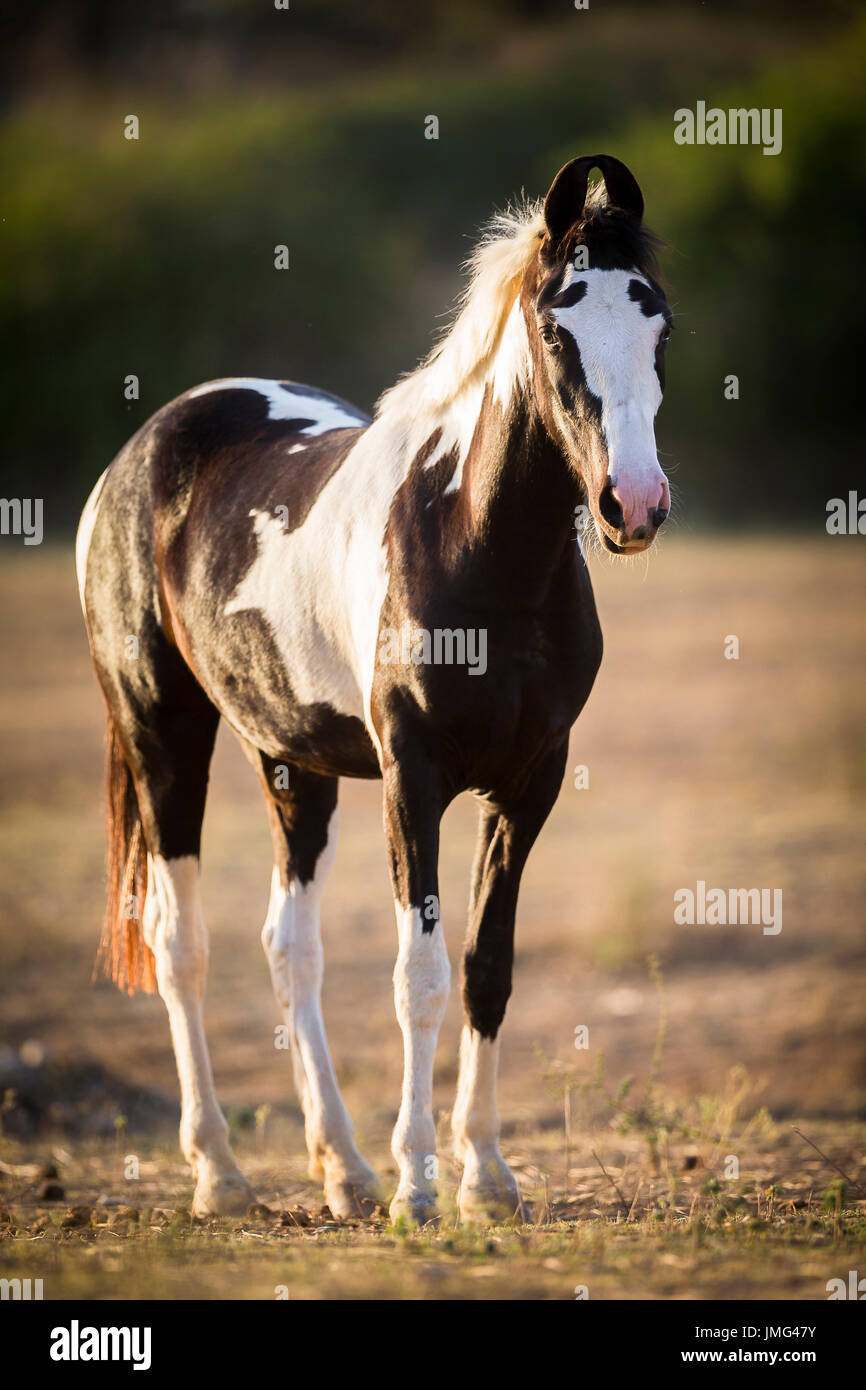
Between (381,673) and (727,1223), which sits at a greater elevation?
(381,673)

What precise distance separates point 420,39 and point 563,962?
124 ft

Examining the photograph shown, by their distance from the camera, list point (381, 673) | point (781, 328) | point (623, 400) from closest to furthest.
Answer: point (623, 400) < point (381, 673) < point (781, 328)

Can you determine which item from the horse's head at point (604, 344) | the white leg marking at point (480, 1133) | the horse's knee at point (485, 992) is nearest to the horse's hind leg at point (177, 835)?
the white leg marking at point (480, 1133)

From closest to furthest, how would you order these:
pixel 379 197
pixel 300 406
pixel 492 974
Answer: pixel 492 974 → pixel 300 406 → pixel 379 197

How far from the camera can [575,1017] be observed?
9.20 meters

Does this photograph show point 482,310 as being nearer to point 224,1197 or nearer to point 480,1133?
point 480,1133

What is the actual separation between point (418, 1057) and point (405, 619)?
4.12ft

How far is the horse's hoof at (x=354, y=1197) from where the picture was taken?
4.78 meters

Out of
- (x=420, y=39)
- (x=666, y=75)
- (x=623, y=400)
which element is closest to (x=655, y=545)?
(x=623, y=400)

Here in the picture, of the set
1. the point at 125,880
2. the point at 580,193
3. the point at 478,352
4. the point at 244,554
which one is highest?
the point at 580,193

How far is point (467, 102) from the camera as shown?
132 ft

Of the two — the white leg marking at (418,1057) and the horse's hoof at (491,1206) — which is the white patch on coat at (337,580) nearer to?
the white leg marking at (418,1057)

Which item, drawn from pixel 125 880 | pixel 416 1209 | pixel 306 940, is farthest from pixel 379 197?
pixel 416 1209
